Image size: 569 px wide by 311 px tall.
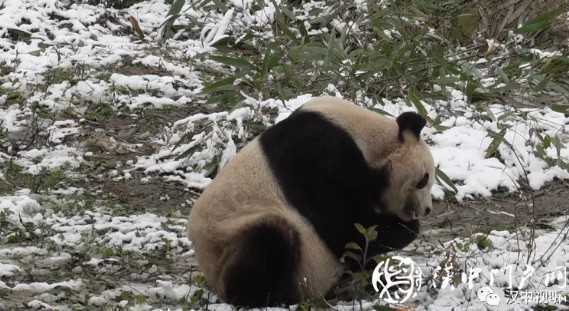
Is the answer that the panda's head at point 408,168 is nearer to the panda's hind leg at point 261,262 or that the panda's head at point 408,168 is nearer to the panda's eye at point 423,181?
the panda's eye at point 423,181

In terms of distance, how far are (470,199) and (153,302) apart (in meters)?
3.40

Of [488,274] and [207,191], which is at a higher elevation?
[207,191]

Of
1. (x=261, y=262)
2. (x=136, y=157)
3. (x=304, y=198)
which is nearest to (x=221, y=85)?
(x=136, y=157)

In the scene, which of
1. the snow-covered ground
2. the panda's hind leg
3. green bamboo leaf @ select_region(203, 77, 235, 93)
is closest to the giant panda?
the panda's hind leg

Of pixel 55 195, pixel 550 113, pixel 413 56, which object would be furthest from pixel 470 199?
pixel 55 195

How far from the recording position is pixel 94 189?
6730mm

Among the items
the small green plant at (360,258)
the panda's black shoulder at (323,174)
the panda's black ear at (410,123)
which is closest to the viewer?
the small green plant at (360,258)

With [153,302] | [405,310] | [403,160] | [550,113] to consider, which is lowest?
[550,113]

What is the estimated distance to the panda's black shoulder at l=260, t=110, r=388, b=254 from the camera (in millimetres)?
4469

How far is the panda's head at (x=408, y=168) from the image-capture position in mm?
4594

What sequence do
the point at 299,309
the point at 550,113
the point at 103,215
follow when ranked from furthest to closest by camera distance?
the point at 550,113, the point at 103,215, the point at 299,309

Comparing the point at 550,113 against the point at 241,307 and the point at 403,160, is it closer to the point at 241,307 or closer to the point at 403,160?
the point at 403,160

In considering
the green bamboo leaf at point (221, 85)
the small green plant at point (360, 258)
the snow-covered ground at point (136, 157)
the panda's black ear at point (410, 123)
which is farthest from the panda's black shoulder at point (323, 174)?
the green bamboo leaf at point (221, 85)

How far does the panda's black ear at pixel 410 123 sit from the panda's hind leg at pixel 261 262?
872 mm
